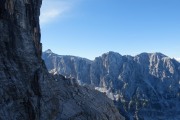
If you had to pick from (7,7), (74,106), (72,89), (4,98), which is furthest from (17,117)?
(72,89)

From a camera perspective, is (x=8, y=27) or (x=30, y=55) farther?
(x=30, y=55)

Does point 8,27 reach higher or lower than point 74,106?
higher

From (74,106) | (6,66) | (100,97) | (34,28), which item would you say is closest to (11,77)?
(6,66)

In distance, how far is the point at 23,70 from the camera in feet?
214

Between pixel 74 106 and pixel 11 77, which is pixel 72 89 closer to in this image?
pixel 74 106

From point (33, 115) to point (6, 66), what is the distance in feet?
29.9

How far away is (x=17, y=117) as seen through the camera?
5912 cm

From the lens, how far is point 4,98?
58.1 meters

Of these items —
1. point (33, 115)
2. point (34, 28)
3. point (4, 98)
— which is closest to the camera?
point (4, 98)

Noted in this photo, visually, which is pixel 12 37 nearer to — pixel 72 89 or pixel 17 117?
pixel 17 117

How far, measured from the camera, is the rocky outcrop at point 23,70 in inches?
2364

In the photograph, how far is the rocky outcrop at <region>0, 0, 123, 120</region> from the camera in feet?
197

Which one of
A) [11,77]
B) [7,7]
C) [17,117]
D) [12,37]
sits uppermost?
[7,7]

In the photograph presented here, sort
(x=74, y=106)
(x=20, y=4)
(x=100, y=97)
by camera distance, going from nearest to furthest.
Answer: (x=20, y=4)
(x=74, y=106)
(x=100, y=97)
